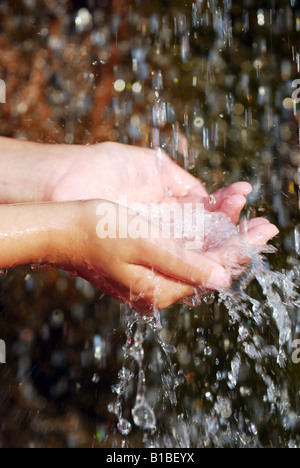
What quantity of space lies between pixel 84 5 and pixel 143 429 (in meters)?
1.69

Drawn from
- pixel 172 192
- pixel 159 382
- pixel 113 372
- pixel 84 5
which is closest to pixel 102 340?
pixel 113 372

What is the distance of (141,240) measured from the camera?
3.12 feet

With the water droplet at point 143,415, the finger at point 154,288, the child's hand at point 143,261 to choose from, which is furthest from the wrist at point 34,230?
the water droplet at point 143,415

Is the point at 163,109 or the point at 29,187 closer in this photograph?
the point at 29,187

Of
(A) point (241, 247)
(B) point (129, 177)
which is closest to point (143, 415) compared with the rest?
(B) point (129, 177)

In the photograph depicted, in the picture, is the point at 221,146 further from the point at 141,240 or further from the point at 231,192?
the point at 141,240

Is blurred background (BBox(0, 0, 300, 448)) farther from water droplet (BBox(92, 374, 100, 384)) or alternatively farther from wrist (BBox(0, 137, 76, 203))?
wrist (BBox(0, 137, 76, 203))

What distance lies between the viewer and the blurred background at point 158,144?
1.78 metres

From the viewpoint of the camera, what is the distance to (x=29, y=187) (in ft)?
4.30

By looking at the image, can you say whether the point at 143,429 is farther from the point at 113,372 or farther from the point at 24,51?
the point at 24,51

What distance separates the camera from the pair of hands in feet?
3.18

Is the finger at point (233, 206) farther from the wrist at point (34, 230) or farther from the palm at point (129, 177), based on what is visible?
the wrist at point (34, 230)

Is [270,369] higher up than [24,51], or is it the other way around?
[24,51]

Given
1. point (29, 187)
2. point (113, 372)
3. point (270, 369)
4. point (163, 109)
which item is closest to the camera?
point (29, 187)
